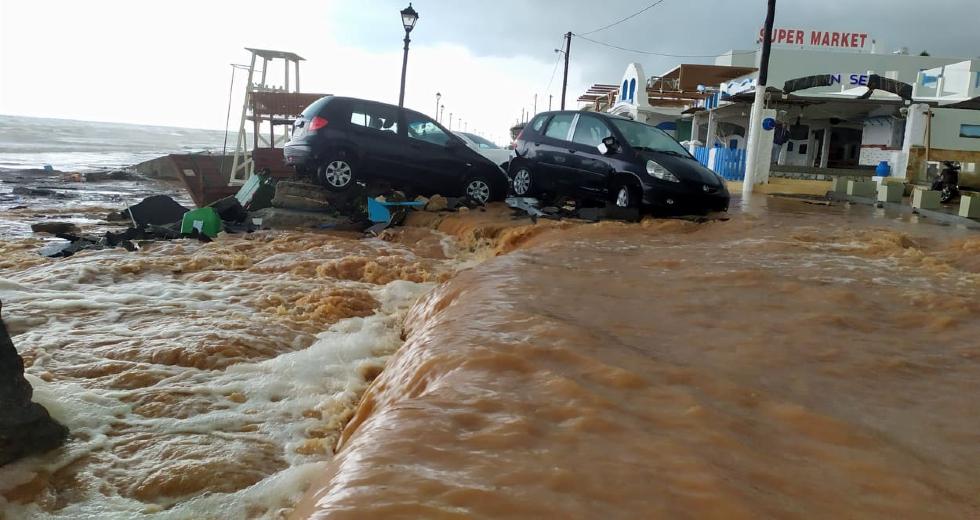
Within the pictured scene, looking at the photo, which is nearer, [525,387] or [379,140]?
[525,387]

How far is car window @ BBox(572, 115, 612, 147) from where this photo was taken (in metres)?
10.8

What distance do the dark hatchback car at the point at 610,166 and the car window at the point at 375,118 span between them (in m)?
2.15

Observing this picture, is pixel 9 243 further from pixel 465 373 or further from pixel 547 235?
pixel 465 373

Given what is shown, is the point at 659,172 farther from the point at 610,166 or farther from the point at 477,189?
the point at 477,189

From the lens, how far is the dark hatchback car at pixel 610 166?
1005 cm

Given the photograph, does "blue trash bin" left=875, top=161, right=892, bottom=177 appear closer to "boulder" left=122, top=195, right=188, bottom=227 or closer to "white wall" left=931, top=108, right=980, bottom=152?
"white wall" left=931, top=108, right=980, bottom=152

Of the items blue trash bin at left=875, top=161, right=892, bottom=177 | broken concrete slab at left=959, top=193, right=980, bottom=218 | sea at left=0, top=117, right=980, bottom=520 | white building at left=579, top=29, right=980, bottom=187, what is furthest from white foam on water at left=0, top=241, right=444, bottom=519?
blue trash bin at left=875, top=161, right=892, bottom=177

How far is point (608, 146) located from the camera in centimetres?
1034

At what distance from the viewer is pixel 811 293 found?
5059mm

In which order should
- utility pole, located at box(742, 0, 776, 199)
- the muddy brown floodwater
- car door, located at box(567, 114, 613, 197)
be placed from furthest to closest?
utility pole, located at box(742, 0, 776, 199) → car door, located at box(567, 114, 613, 197) → the muddy brown floodwater

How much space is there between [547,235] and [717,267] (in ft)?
9.48

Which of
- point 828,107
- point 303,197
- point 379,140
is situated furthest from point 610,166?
point 828,107

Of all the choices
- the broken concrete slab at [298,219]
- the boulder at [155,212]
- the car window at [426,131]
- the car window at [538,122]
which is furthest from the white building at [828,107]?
the boulder at [155,212]

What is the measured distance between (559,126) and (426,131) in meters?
2.19
